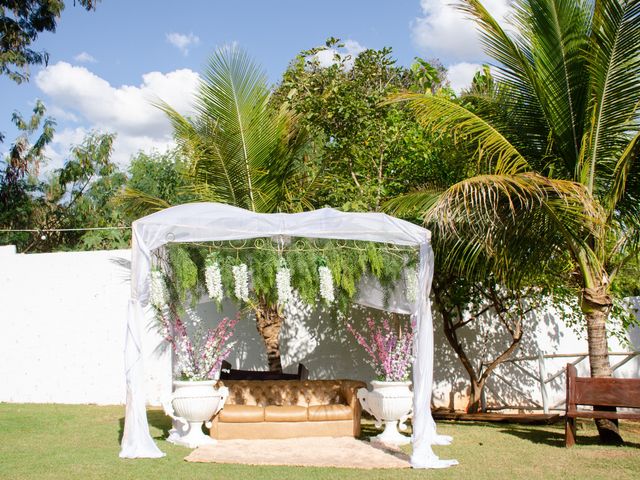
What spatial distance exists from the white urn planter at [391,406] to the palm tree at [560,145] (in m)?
1.64

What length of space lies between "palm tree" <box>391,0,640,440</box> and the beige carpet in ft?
7.75

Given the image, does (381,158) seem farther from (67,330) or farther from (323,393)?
(67,330)

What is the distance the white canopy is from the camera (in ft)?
21.5

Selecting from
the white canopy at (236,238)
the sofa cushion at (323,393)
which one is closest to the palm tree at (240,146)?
the sofa cushion at (323,393)

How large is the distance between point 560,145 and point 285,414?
4342 millimetres

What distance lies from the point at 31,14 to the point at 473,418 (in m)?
11.8

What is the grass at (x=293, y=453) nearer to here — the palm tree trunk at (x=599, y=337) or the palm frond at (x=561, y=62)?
the palm tree trunk at (x=599, y=337)

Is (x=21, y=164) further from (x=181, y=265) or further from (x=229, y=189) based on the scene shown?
(x=181, y=265)

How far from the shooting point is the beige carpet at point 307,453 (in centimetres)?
638

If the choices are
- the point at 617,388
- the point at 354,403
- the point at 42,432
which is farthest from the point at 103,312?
the point at 617,388

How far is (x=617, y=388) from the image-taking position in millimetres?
6785

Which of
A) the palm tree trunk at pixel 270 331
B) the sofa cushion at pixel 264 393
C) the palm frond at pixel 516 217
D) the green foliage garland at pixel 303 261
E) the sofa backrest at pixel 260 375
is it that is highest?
the palm frond at pixel 516 217

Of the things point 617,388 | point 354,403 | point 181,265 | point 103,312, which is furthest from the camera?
point 103,312

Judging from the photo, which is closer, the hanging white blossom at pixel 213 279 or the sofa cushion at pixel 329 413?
the hanging white blossom at pixel 213 279
